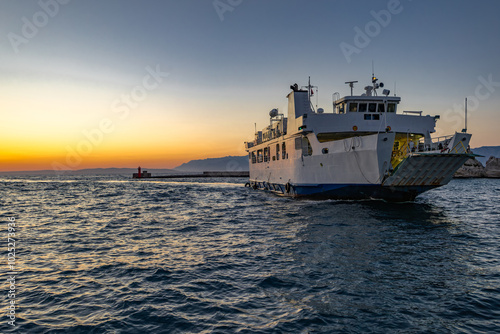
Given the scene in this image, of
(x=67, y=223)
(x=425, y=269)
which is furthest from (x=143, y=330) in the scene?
(x=67, y=223)

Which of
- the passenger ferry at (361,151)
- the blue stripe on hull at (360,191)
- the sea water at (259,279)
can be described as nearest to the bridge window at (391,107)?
the passenger ferry at (361,151)

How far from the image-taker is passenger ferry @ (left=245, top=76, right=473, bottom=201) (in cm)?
1870

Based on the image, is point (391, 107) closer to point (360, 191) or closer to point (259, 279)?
point (360, 191)

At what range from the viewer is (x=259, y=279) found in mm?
7926

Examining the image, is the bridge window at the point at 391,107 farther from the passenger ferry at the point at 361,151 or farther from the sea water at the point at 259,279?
the sea water at the point at 259,279

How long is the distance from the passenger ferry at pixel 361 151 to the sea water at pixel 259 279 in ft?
15.5

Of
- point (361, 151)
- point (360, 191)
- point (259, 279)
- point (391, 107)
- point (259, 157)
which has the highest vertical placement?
point (391, 107)

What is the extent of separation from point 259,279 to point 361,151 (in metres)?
14.3

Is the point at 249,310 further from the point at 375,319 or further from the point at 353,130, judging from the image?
the point at 353,130

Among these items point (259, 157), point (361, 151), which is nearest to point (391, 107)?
point (361, 151)

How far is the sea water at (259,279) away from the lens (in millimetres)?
5773

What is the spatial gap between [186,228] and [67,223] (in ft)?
25.2

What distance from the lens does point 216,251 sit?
35.6ft

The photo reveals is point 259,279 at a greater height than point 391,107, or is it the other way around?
point 391,107
